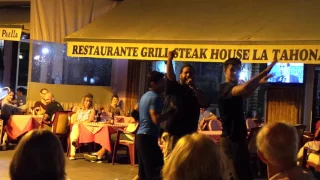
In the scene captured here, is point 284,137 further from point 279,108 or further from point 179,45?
point 279,108

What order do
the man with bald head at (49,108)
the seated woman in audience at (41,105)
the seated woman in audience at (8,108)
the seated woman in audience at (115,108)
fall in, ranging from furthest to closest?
the seated woman in audience at (115,108)
the seated woman in audience at (41,105)
the seated woman in audience at (8,108)
the man with bald head at (49,108)

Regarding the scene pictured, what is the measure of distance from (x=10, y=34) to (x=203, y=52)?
613 centimetres

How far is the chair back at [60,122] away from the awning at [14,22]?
3.33 m

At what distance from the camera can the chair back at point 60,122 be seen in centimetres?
1220

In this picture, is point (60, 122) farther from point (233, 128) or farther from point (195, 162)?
point (195, 162)

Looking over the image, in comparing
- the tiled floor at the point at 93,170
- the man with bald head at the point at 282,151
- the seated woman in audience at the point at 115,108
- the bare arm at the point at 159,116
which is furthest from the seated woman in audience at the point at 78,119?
the man with bald head at the point at 282,151

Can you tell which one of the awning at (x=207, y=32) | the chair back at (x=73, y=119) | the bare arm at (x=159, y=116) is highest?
the awning at (x=207, y=32)

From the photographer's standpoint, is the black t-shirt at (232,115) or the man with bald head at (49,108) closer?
the black t-shirt at (232,115)

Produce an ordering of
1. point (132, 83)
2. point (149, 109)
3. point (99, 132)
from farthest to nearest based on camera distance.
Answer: point (132, 83), point (99, 132), point (149, 109)

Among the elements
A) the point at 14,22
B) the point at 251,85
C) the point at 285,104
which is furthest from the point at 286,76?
the point at 14,22

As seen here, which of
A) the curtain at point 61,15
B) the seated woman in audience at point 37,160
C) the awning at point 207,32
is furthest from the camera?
the curtain at point 61,15

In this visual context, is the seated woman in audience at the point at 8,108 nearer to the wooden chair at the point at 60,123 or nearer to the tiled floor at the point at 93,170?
the wooden chair at the point at 60,123

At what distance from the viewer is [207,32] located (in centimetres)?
1103

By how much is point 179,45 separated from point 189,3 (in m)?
2.11
